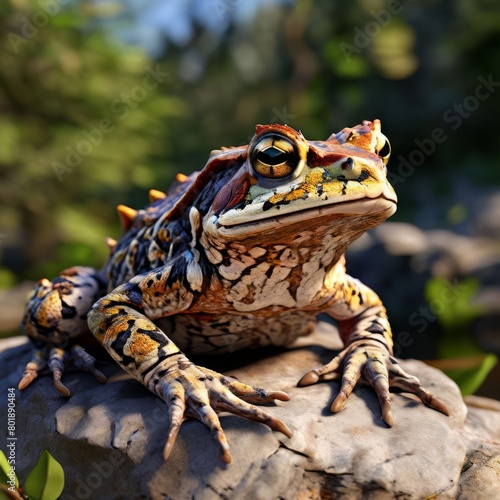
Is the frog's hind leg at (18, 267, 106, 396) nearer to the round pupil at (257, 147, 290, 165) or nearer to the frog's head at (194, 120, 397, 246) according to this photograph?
the frog's head at (194, 120, 397, 246)

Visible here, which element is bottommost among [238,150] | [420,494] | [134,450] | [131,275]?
[420,494]

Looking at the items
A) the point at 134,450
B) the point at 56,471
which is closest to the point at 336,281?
the point at 134,450

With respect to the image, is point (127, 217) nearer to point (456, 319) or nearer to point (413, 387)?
point (413, 387)

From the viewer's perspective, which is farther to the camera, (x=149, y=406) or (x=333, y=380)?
(x=333, y=380)

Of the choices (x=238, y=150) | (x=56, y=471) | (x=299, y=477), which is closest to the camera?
Answer: (x=299, y=477)

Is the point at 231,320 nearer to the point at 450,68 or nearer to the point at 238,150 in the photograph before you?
the point at 238,150

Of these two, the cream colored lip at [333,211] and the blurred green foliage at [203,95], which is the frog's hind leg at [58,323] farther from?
the blurred green foliage at [203,95]
